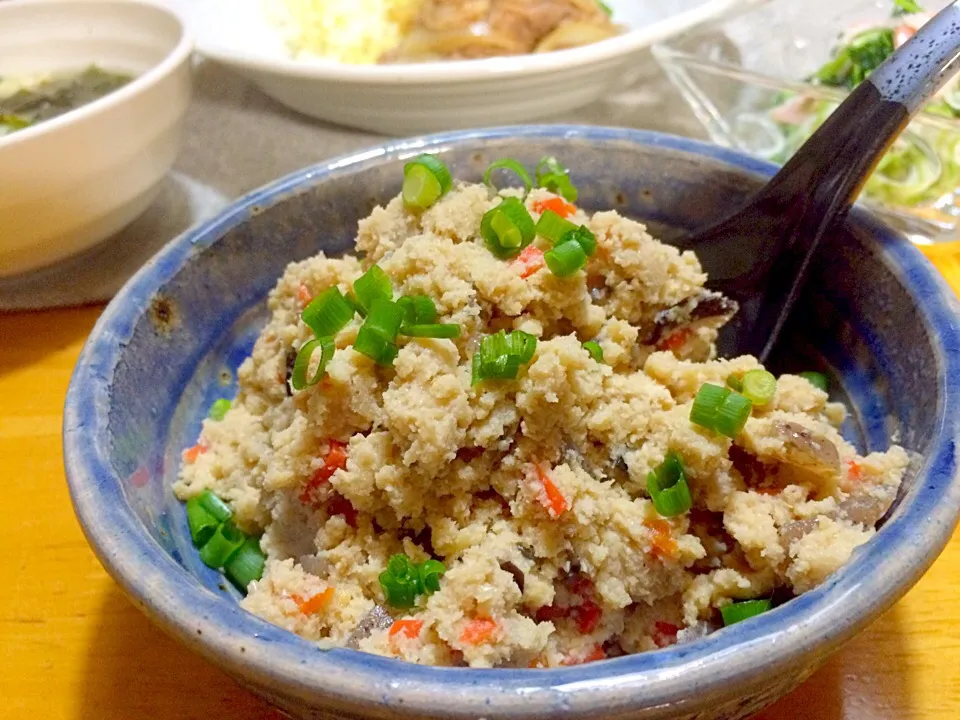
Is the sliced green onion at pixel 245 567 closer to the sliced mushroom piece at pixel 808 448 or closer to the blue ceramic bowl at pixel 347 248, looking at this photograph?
Answer: the blue ceramic bowl at pixel 347 248

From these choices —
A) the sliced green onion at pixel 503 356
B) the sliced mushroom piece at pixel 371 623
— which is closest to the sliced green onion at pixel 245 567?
the sliced mushroom piece at pixel 371 623

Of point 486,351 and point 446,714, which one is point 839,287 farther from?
point 446,714

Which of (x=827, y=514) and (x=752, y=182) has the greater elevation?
(x=752, y=182)

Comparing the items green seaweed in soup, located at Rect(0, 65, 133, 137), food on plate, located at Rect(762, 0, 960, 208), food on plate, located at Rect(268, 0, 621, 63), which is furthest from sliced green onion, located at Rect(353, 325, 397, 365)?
food on plate, located at Rect(268, 0, 621, 63)

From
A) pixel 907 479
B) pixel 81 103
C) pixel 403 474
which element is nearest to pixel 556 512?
pixel 403 474

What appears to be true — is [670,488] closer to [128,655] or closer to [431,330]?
[431,330]

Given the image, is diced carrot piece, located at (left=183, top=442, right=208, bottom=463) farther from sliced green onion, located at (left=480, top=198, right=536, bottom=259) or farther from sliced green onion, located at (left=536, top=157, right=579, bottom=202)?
sliced green onion, located at (left=536, top=157, right=579, bottom=202)

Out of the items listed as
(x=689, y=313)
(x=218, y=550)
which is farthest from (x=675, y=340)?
(x=218, y=550)
